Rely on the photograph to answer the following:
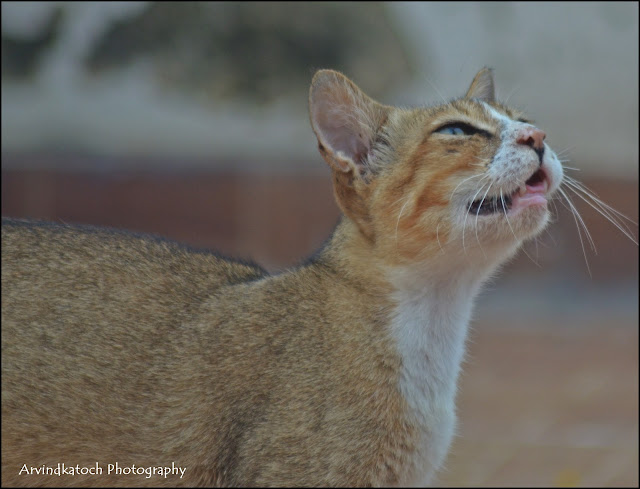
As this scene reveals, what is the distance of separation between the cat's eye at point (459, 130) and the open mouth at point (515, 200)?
0.28 metres

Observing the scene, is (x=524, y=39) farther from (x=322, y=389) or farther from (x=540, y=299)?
(x=322, y=389)

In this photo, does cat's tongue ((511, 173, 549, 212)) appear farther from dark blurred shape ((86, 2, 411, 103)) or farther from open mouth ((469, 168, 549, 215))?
dark blurred shape ((86, 2, 411, 103))

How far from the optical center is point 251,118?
991 cm

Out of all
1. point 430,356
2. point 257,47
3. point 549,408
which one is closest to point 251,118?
point 257,47

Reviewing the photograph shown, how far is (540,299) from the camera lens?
11305mm

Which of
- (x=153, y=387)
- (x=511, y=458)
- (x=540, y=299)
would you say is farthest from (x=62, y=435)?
(x=540, y=299)

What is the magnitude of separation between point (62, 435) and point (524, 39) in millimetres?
6934

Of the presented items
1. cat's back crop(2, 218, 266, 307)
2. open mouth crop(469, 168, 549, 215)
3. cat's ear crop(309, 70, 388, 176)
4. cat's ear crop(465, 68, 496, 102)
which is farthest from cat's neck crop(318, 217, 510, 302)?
cat's ear crop(465, 68, 496, 102)

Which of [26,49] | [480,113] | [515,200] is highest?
[480,113]

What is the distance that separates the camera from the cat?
405 cm

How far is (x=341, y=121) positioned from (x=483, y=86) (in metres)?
1.00

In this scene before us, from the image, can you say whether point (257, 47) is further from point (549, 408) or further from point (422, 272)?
point (422, 272)

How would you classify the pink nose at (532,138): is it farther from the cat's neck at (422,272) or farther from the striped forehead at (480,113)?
the cat's neck at (422,272)

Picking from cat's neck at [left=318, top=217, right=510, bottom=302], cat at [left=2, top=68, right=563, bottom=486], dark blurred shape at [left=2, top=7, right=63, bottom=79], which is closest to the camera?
cat at [left=2, top=68, right=563, bottom=486]
